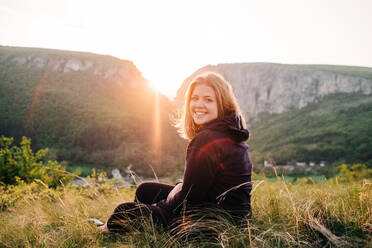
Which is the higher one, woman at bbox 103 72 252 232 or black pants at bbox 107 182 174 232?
woman at bbox 103 72 252 232

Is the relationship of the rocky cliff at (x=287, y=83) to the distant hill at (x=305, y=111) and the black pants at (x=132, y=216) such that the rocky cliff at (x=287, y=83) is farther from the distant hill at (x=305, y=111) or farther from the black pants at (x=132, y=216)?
the black pants at (x=132, y=216)

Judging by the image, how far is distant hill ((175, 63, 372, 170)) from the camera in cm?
5647

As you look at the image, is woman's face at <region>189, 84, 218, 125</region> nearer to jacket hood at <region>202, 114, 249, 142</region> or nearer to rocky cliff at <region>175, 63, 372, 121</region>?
jacket hood at <region>202, 114, 249, 142</region>

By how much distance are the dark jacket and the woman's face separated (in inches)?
9.0

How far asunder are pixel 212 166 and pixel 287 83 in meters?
120

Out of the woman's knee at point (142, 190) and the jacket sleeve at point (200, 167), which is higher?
the jacket sleeve at point (200, 167)

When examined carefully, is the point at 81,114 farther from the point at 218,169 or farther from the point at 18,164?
the point at 218,169

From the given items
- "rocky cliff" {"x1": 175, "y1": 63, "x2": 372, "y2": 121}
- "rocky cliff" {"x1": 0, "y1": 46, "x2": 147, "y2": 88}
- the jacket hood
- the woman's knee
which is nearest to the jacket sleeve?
the jacket hood

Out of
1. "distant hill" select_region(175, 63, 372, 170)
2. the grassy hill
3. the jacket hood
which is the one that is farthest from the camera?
"distant hill" select_region(175, 63, 372, 170)

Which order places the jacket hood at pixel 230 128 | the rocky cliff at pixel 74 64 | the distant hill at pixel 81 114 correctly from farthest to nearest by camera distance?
1. the rocky cliff at pixel 74 64
2. the distant hill at pixel 81 114
3. the jacket hood at pixel 230 128

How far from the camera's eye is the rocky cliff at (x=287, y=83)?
287ft

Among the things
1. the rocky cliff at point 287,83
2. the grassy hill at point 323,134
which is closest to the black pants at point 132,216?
the grassy hill at point 323,134

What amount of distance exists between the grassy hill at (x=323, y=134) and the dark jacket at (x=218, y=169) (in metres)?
49.5

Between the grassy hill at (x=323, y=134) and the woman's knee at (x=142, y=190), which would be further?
the grassy hill at (x=323, y=134)
